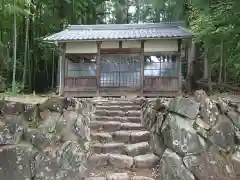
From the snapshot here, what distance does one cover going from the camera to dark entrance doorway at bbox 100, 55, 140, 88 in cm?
1198

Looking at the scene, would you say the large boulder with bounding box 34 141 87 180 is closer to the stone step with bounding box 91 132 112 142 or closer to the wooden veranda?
the stone step with bounding box 91 132 112 142

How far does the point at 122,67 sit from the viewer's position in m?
12.1

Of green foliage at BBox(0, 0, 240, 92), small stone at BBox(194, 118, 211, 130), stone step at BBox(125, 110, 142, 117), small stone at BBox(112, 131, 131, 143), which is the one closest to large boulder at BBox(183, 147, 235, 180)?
small stone at BBox(194, 118, 211, 130)

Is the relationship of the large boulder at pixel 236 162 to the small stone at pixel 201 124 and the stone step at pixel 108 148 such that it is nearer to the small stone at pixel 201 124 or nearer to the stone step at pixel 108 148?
the small stone at pixel 201 124

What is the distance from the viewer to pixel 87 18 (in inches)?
834

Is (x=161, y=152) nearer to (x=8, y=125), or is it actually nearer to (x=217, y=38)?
(x=8, y=125)

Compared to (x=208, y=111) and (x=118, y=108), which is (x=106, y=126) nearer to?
(x=118, y=108)

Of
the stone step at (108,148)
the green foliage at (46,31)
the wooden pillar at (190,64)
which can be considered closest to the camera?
the stone step at (108,148)

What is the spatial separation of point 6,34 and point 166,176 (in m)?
13.0

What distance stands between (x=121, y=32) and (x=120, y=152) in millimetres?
9559

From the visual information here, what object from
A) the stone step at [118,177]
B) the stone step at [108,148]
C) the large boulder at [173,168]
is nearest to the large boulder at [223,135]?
the large boulder at [173,168]

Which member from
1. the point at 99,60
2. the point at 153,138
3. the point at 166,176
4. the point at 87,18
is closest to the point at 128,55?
the point at 99,60

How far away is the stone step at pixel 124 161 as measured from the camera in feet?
14.4

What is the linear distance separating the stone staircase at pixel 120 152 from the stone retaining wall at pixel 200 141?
34 centimetres
